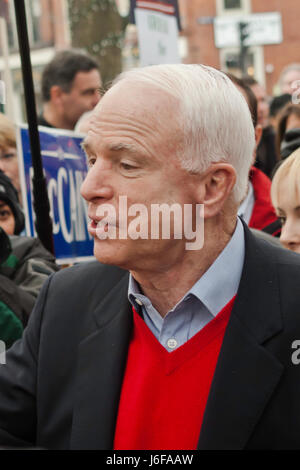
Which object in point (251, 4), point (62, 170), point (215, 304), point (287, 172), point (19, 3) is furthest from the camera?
point (251, 4)

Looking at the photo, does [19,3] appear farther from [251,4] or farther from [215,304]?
[251,4]

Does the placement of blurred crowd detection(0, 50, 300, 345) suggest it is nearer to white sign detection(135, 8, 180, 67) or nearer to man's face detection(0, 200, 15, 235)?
man's face detection(0, 200, 15, 235)

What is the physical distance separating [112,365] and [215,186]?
0.49 m

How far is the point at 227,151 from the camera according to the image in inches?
77.0

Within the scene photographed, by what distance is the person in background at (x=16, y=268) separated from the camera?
2573 millimetres

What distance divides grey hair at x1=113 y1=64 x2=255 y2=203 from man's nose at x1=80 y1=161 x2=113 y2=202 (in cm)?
18

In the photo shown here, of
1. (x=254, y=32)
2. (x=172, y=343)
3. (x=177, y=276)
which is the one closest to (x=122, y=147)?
(x=177, y=276)

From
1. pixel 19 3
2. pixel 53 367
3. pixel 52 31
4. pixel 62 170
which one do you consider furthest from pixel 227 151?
pixel 52 31

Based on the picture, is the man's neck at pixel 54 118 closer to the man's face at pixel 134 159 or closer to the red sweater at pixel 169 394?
A: the man's face at pixel 134 159

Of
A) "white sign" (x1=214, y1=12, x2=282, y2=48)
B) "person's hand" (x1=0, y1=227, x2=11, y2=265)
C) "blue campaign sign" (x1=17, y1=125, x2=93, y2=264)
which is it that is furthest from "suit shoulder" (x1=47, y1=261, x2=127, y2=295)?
"white sign" (x1=214, y1=12, x2=282, y2=48)

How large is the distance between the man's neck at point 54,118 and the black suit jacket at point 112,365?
4.28m

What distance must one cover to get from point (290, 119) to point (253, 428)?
3164mm
